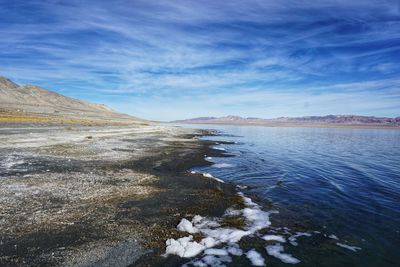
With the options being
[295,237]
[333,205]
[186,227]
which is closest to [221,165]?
[333,205]

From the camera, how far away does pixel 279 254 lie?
9.12 m

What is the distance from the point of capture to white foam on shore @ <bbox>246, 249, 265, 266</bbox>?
28.0ft

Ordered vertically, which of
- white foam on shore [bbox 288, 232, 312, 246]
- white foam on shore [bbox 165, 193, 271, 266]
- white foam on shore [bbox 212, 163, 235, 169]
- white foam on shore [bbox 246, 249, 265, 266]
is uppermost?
white foam on shore [bbox 165, 193, 271, 266]

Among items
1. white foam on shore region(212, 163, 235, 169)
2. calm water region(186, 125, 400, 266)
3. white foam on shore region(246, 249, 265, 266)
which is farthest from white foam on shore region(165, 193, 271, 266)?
white foam on shore region(212, 163, 235, 169)

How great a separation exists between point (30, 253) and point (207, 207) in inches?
272

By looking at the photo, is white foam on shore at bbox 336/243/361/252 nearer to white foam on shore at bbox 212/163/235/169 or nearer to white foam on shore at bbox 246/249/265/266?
white foam on shore at bbox 246/249/265/266

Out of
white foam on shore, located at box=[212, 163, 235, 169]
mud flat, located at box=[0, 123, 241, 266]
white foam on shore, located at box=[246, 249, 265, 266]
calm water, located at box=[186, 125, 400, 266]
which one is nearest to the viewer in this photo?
mud flat, located at box=[0, 123, 241, 266]

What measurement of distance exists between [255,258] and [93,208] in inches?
248

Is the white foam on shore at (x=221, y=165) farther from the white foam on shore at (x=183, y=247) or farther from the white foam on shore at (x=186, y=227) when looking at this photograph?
the white foam on shore at (x=183, y=247)

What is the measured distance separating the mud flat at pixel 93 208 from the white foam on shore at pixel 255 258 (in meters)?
2.06

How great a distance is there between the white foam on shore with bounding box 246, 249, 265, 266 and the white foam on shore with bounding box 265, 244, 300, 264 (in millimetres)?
442

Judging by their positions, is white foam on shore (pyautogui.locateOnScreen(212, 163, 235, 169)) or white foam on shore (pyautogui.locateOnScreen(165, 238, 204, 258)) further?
white foam on shore (pyautogui.locateOnScreen(212, 163, 235, 169))

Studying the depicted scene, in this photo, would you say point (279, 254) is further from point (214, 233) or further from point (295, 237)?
point (214, 233)

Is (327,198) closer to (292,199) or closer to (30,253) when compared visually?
(292,199)
